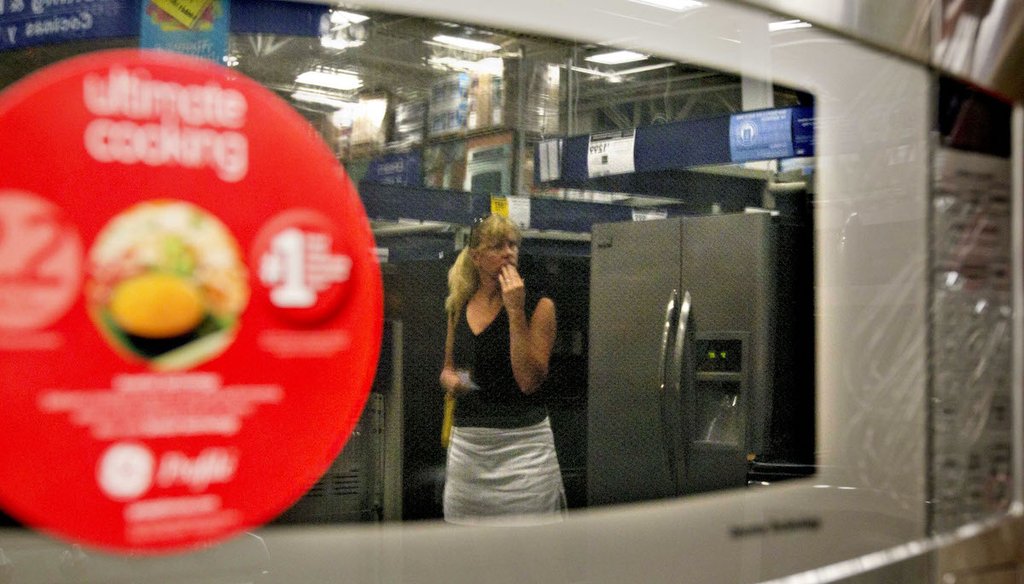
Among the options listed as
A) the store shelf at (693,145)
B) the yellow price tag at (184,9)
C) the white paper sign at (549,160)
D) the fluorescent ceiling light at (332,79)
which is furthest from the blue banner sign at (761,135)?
the yellow price tag at (184,9)

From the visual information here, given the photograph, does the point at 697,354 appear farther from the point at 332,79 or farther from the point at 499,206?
the point at 332,79

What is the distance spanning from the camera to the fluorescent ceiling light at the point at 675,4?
175cm

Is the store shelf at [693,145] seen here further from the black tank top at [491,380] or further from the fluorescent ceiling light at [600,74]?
the black tank top at [491,380]

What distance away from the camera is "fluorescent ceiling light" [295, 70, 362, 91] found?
137 centimetres

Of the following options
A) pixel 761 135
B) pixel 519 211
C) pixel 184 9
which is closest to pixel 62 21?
pixel 184 9

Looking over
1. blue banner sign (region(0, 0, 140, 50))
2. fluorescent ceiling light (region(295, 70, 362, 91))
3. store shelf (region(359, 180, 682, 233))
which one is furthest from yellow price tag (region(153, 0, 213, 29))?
store shelf (region(359, 180, 682, 233))

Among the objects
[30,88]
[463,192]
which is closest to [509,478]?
[463,192]

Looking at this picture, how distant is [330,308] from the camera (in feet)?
4.32

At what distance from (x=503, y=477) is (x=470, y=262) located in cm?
30

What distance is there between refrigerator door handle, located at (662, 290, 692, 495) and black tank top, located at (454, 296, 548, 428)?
35cm

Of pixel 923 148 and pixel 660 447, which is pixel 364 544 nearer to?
pixel 660 447

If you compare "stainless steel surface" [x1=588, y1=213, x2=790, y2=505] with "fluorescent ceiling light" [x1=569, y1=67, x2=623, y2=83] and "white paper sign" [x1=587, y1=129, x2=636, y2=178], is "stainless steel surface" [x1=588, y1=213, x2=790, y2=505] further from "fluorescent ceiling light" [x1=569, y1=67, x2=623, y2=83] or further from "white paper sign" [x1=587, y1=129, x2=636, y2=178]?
"fluorescent ceiling light" [x1=569, y1=67, x2=623, y2=83]

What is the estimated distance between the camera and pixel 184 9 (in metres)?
1.28

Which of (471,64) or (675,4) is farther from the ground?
(675,4)
